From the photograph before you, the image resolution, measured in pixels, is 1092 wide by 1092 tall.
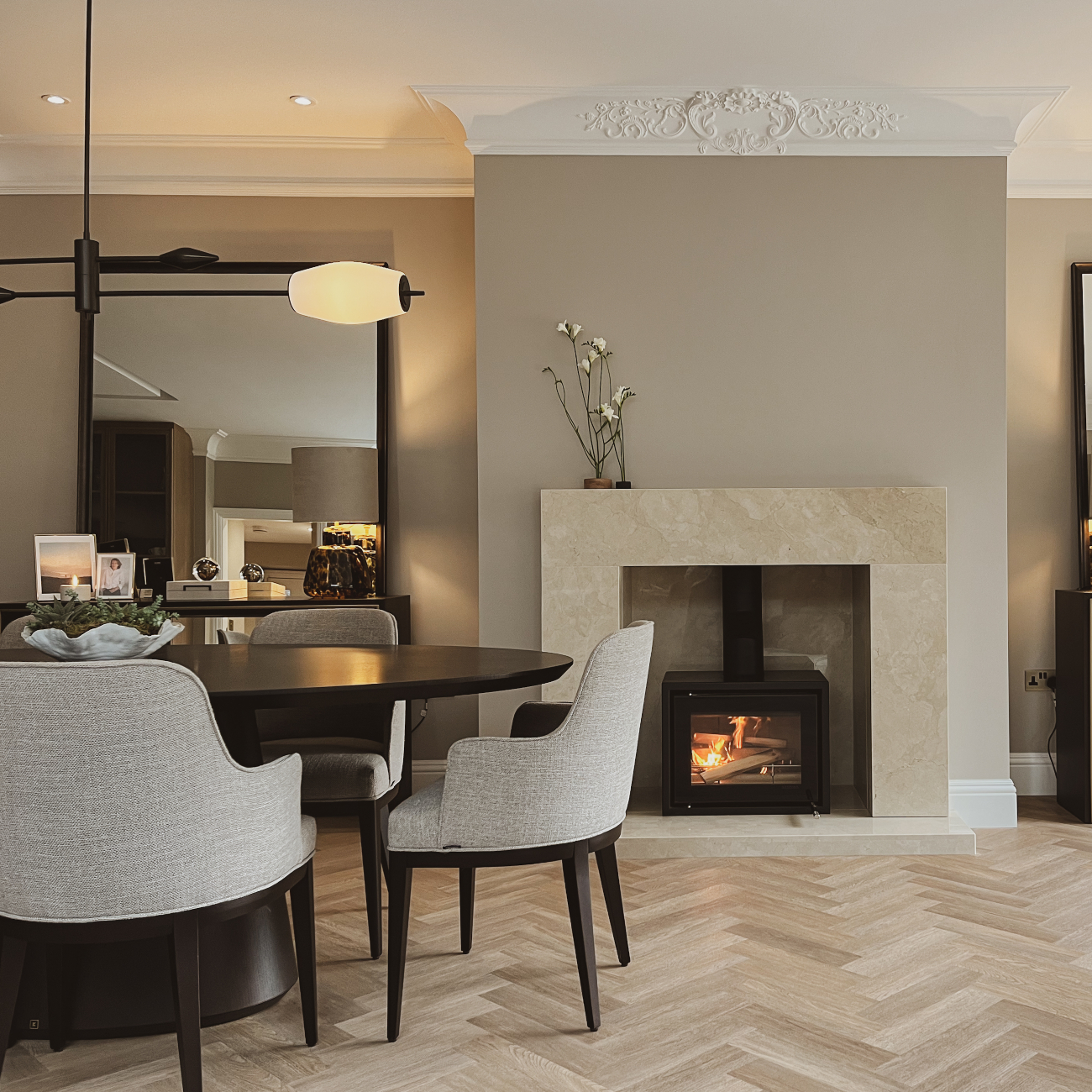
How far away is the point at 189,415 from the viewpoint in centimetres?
412

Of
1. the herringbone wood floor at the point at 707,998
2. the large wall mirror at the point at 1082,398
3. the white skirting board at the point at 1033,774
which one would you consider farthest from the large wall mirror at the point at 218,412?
the large wall mirror at the point at 1082,398

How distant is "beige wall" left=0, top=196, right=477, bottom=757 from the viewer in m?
4.21

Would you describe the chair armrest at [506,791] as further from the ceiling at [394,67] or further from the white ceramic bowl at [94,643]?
the ceiling at [394,67]

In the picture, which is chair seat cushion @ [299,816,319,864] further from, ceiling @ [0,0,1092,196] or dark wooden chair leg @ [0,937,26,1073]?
ceiling @ [0,0,1092,196]

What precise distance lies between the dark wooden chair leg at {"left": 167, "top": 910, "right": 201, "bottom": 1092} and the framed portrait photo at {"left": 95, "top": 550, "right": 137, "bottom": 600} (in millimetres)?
2398

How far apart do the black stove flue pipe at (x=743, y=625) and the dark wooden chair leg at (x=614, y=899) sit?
1.37 metres

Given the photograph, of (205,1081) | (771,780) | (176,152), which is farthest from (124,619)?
(176,152)

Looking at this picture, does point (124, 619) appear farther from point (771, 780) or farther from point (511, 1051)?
point (771, 780)

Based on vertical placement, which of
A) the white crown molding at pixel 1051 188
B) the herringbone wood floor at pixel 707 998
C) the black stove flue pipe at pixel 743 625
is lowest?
the herringbone wood floor at pixel 707 998

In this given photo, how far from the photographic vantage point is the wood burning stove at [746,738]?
11.9 feet

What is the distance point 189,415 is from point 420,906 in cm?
224

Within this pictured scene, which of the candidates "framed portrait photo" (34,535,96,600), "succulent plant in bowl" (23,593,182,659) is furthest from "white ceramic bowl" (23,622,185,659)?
"framed portrait photo" (34,535,96,600)

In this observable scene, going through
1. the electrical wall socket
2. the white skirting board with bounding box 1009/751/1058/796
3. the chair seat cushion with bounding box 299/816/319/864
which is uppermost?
the electrical wall socket

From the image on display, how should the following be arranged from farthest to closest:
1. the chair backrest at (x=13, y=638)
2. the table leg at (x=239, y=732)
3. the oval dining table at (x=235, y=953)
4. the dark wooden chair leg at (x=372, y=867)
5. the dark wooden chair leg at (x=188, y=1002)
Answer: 1. the chair backrest at (x=13, y=638)
2. the dark wooden chair leg at (x=372, y=867)
3. the table leg at (x=239, y=732)
4. the oval dining table at (x=235, y=953)
5. the dark wooden chair leg at (x=188, y=1002)
